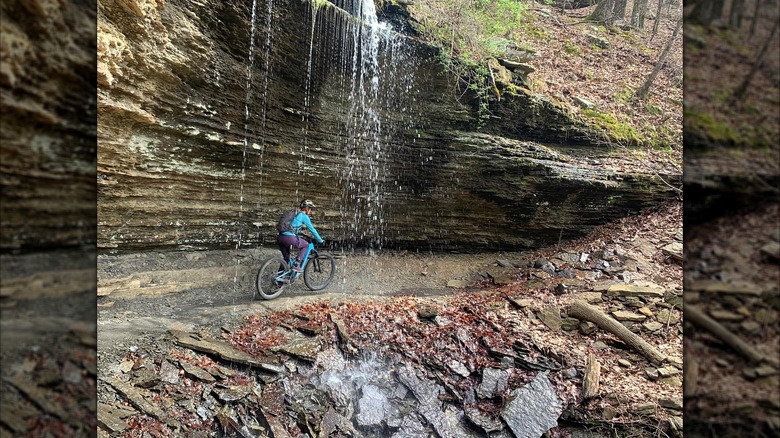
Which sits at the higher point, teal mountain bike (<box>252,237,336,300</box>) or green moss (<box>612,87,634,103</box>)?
green moss (<box>612,87,634,103</box>)

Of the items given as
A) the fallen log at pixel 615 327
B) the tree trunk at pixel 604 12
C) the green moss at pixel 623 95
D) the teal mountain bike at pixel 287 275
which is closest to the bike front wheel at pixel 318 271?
the teal mountain bike at pixel 287 275

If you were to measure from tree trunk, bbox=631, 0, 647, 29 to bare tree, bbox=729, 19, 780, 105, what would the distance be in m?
13.8

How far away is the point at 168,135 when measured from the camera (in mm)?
6008

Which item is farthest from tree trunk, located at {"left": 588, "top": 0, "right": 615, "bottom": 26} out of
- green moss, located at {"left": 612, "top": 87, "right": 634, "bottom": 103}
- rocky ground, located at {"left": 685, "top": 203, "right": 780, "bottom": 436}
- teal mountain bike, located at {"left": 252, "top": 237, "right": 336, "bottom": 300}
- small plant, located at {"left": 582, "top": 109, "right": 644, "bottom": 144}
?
rocky ground, located at {"left": 685, "top": 203, "right": 780, "bottom": 436}

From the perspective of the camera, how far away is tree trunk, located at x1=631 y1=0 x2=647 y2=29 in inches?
459

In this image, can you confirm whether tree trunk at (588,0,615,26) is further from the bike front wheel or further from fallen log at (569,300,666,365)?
the bike front wheel

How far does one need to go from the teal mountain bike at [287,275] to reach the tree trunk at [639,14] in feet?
38.1

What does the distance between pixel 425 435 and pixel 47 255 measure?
4.45m

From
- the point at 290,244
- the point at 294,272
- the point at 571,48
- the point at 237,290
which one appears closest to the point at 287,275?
the point at 294,272

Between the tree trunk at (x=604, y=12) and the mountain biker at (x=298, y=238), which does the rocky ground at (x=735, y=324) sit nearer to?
the mountain biker at (x=298, y=238)

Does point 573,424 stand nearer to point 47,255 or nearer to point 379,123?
point 47,255

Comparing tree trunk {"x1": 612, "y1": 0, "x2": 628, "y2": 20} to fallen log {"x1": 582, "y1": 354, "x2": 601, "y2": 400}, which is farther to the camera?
tree trunk {"x1": 612, "y1": 0, "x2": 628, "y2": 20}

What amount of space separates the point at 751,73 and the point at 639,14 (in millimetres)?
14155

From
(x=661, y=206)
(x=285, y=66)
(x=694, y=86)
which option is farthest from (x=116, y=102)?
(x=661, y=206)
